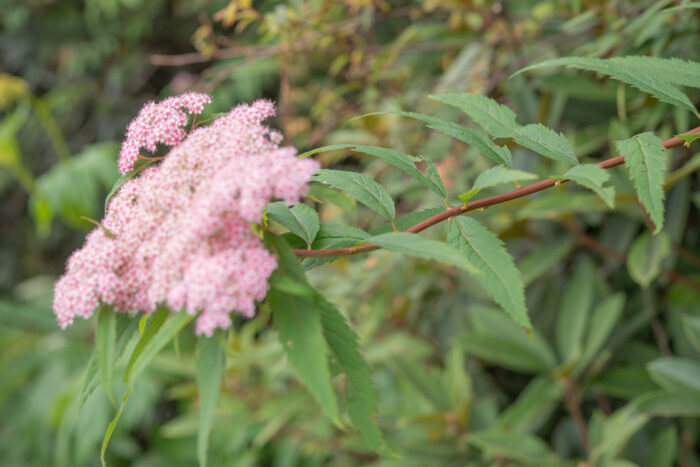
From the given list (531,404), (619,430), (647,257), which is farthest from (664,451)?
(647,257)

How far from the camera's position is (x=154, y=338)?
495 millimetres

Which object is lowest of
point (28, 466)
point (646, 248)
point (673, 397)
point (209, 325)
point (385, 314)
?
point (28, 466)

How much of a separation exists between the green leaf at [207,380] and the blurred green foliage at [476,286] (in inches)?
10.7

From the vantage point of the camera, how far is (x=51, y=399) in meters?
2.30

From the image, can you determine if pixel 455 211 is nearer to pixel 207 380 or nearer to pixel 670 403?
pixel 207 380

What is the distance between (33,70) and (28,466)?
2.28 m

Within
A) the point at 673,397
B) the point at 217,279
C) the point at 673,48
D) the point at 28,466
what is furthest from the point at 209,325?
the point at 28,466

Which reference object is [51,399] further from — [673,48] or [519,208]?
[673,48]

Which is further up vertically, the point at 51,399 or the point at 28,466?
the point at 51,399

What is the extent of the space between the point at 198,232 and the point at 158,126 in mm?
177

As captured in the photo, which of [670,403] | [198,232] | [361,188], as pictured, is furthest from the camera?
[670,403]

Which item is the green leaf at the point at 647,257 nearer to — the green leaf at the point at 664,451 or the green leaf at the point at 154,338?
the green leaf at the point at 664,451

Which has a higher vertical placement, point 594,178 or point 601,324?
point 594,178

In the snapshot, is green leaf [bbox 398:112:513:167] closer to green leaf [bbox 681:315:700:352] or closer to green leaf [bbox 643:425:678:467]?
green leaf [bbox 681:315:700:352]
